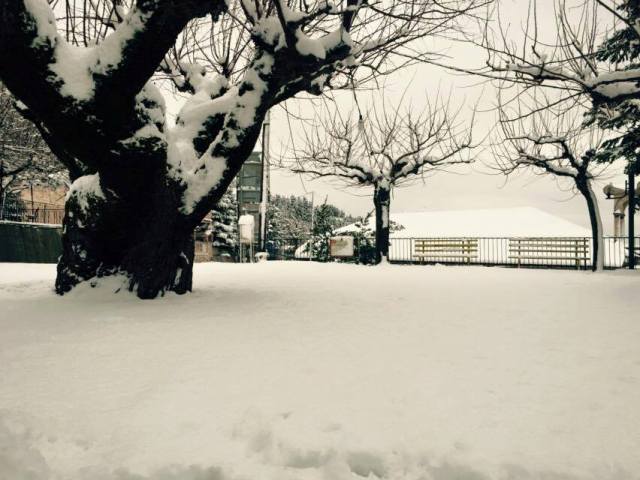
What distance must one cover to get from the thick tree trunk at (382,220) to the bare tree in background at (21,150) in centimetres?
1446

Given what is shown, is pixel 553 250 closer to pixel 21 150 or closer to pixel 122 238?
pixel 122 238

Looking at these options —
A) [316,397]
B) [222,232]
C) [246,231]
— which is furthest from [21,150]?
[316,397]

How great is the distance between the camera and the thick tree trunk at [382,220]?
1698cm

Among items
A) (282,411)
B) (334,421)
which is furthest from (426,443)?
(282,411)

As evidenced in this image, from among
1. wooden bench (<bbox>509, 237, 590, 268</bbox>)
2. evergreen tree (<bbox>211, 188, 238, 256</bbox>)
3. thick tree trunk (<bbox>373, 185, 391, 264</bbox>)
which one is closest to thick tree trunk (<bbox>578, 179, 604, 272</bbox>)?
wooden bench (<bbox>509, 237, 590, 268</bbox>)

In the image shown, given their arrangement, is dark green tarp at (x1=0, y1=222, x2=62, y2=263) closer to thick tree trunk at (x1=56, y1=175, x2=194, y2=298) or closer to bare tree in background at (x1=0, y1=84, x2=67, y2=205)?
bare tree in background at (x1=0, y1=84, x2=67, y2=205)

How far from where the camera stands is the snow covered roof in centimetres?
3045

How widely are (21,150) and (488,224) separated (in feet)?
101

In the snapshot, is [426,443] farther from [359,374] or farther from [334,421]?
[359,374]

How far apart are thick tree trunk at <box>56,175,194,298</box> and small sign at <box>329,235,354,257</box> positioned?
12.4 metres

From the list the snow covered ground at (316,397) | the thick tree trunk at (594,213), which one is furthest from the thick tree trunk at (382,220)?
the snow covered ground at (316,397)

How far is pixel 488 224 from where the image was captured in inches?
1315

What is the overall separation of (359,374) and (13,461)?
6.07 feet

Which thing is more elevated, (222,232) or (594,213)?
(594,213)
